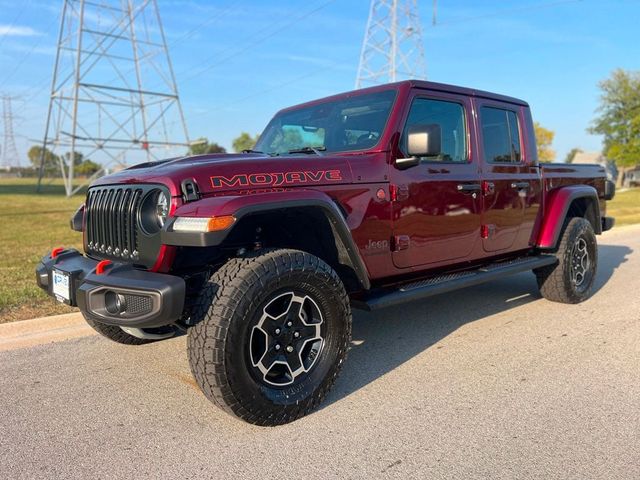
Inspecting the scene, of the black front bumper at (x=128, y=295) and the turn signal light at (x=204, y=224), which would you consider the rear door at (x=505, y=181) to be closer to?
the turn signal light at (x=204, y=224)

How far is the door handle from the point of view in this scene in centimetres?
407

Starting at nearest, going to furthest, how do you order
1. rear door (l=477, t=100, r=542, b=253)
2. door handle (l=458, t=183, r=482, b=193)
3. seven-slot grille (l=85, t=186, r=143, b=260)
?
seven-slot grille (l=85, t=186, r=143, b=260)
door handle (l=458, t=183, r=482, b=193)
rear door (l=477, t=100, r=542, b=253)

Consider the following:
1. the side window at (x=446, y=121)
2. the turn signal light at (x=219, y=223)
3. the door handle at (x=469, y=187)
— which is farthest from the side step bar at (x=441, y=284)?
the turn signal light at (x=219, y=223)

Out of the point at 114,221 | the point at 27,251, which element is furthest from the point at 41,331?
the point at 27,251

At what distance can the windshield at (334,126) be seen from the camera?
12.3 feet

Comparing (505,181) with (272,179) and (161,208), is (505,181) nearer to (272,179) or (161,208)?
(272,179)

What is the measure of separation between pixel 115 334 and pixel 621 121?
182 feet

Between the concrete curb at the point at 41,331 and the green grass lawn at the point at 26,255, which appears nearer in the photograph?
the concrete curb at the point at 41,331

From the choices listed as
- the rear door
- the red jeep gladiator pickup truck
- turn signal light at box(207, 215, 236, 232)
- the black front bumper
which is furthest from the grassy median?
the rear door

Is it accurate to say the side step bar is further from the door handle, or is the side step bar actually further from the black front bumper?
the black front bumper

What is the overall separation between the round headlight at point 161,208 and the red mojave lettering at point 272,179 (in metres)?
0.30

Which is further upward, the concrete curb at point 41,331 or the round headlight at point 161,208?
the round headlight at point 161,208

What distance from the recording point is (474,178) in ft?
13.9

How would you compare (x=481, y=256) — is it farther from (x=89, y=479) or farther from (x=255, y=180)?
(x=89, y=479)
